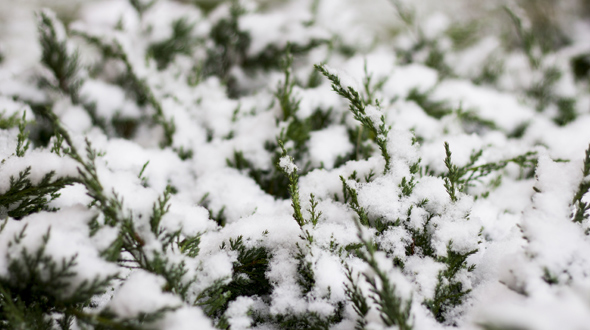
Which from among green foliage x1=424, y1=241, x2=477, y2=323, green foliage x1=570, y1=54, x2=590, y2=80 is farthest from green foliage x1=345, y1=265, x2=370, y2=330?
green foliage x1=570, y1=54, x2=590, y2=80

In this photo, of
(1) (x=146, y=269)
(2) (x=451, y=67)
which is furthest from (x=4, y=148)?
(2) (x=451, y=67)

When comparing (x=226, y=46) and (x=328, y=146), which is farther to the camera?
(x=226, y=46)

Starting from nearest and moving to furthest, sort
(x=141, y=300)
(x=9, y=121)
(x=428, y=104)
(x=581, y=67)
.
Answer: (x=141, y=300) → (x=9, y=121) → (x=428, y=104) → (x=581, y=67)

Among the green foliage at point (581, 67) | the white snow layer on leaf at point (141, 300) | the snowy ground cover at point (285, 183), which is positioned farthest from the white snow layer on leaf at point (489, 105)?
the white snow layer on leaf at point (141, 300)

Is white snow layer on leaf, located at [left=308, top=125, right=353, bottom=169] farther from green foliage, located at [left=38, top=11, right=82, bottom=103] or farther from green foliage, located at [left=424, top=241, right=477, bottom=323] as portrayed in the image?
green foliage, located at [left=38, top=11, right=82, bottom=103]

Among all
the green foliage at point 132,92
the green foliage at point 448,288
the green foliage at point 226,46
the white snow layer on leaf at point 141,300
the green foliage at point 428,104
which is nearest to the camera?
the white snow layer on leaf at point 141,300

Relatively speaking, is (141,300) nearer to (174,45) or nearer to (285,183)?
(285,183)

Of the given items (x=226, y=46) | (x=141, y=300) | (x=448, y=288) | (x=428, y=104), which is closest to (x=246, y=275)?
(x=141, y=300)

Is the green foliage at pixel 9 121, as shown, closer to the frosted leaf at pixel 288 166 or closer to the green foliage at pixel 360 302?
the frosted leaf at pixel 288 166

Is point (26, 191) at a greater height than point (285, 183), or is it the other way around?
point (285, 183)
